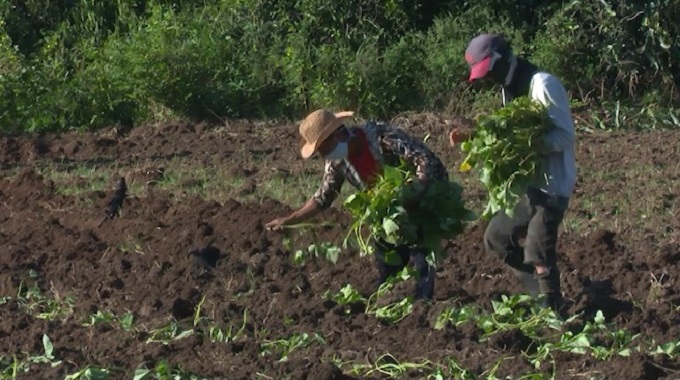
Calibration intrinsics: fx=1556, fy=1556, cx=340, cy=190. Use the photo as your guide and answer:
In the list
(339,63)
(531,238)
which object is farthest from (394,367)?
(339,63)

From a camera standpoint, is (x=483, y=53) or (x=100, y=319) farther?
(x=100, y=319)

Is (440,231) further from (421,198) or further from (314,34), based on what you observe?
(314,34)

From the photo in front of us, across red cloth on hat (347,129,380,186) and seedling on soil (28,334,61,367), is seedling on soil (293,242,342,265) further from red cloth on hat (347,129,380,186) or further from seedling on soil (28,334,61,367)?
seedling on soil (28,334,61,367)

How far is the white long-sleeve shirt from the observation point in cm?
772

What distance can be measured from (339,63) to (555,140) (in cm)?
876

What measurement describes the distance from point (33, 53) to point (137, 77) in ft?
8.50

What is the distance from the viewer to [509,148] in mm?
7691

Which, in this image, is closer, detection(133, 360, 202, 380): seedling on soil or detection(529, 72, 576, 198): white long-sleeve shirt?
detection(133, 360, 202, 380): seedling on soil

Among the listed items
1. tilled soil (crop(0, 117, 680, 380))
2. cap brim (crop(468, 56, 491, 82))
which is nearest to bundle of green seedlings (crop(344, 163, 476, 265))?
tilled soil (crop(0, 117, 680, 380))

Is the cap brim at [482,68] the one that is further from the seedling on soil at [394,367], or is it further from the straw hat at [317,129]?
the seedling on soil at [394,367]

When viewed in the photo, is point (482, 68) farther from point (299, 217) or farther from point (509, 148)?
point (299, 217)

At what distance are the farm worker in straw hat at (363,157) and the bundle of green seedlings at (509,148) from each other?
43cm

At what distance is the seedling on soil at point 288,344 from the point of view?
7.54m

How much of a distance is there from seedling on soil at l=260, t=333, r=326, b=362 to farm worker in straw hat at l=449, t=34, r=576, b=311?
48.4 inches
